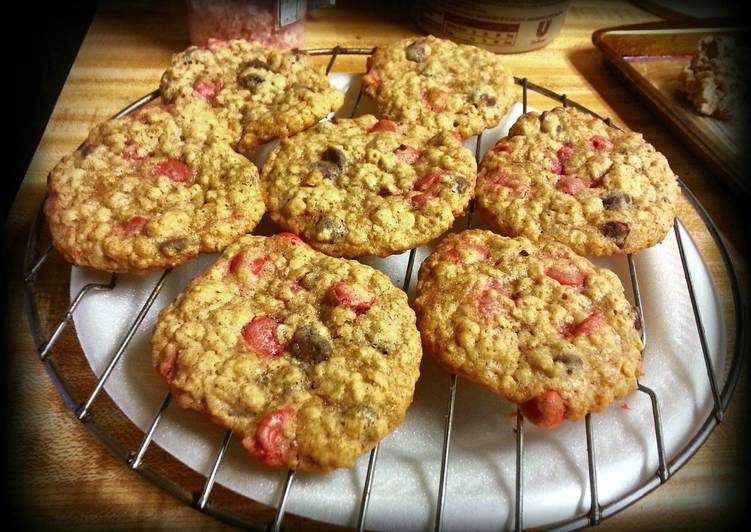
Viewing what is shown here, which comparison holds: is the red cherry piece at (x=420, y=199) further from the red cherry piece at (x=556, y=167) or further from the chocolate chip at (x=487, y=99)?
the chocolate chip at (x=487, y=99)

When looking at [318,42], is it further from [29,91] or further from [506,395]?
[506,395]

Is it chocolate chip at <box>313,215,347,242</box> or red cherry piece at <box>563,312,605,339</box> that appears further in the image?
chocolate chip at <box>313,215,347,242</box>

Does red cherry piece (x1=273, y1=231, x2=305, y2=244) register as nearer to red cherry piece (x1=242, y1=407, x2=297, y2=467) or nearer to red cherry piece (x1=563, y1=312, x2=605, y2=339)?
red cherry piece (x1=242, y1=407, x2=297, y2=467)

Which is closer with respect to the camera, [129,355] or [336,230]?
[129,355]

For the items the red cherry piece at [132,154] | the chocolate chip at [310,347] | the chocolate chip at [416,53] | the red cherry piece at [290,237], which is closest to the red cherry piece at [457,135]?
the chocolate chip at [416,53]

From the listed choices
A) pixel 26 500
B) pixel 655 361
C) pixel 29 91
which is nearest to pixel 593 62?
pixel 655 361

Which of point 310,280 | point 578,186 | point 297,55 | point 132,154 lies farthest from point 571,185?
point 132,154

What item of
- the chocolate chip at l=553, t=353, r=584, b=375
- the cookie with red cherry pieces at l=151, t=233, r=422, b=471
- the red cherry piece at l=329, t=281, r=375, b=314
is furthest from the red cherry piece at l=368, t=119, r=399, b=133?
the chocolate chip at l=553, t=353, r=584, b=375
